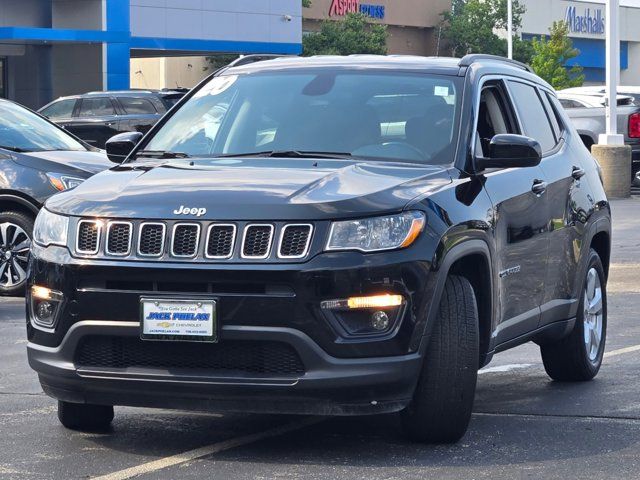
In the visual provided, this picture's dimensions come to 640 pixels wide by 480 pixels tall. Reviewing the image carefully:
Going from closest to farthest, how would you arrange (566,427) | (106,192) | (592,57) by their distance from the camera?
(106,192), (566,427), (592,57)

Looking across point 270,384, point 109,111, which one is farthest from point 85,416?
point 109,111

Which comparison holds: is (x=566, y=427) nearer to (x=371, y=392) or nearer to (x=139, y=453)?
(x=371, y=392)

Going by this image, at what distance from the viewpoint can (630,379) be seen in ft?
27.2

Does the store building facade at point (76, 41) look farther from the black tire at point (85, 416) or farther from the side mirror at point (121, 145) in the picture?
the black tire at point (85, 416)

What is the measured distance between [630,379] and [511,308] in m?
1.57

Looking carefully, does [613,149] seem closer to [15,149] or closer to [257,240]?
[15,149]

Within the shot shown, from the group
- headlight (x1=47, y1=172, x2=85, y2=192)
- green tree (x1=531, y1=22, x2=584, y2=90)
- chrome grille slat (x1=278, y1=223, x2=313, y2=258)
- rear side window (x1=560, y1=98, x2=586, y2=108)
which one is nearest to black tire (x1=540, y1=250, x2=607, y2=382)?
chrome grille slat (x1=278, y1=223, x2=313, y2=258)

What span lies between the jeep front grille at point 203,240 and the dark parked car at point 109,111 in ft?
74.7

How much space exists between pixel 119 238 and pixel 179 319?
0.43 meters

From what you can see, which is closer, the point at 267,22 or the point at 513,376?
the point at 513,376

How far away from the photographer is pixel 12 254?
12602 millimetres

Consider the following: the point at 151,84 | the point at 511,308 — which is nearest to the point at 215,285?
the point at 511,308

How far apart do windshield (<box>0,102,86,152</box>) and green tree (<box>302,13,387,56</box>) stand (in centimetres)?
6536

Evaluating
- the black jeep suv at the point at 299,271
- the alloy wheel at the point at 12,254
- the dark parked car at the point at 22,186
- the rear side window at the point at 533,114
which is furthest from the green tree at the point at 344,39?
the black jeep suv at the point at 299,271
